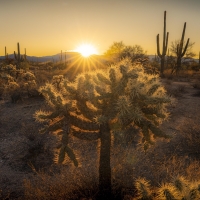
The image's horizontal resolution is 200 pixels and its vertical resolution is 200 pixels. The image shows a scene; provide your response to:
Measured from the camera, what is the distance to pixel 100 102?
4.16m

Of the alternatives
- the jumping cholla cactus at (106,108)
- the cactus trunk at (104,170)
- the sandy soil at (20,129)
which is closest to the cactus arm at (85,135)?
the jumping cholla cactus at (106,108)

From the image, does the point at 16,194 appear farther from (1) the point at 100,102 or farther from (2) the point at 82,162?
(1) the point at 100,102

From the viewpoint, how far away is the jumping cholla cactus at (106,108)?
3.79 meters

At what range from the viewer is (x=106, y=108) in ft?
13.4

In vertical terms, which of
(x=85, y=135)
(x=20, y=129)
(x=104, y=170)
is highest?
(x=85, y=135)

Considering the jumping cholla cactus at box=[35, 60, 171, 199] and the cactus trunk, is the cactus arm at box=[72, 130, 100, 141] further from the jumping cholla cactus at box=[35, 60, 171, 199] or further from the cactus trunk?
the cactus trunk

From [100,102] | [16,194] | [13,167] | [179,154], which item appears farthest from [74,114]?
[179,154]

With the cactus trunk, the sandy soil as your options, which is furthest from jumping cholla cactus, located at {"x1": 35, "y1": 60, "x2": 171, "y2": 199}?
the sandy soil

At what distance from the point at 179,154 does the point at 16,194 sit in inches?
164

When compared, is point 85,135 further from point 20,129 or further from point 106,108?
point 20,129

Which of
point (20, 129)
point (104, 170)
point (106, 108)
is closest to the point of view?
point (106, 108)

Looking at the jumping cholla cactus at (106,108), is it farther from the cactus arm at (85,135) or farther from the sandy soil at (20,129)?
the sandy soil at (20,129)

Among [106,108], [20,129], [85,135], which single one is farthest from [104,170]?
[20,129]

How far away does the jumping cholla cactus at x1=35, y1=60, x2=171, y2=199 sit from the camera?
379 cm
